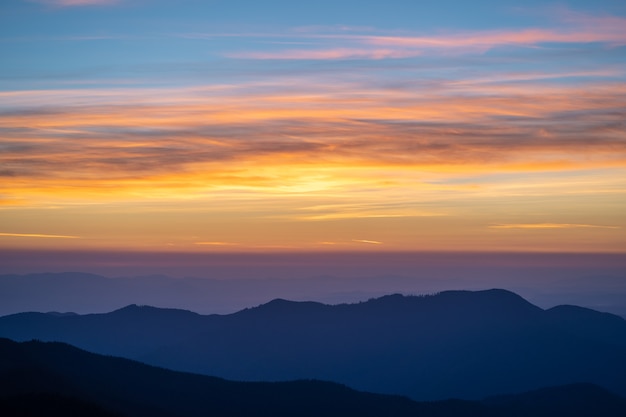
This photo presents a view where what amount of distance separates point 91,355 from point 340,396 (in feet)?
195

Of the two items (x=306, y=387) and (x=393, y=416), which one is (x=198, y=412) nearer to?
(x=306, y=387)

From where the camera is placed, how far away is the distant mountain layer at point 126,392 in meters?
114

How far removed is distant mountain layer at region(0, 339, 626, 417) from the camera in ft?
372

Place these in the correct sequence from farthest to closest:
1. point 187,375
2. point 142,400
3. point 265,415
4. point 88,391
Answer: point 187,375 → point 265,415 → point 142,400 → point 88,391

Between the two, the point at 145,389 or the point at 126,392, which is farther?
the point at 145,389

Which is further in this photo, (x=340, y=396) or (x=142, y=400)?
(x=340, y=396)

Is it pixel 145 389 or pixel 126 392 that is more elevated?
pixel 145 389

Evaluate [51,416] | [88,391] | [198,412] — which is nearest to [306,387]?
[198,412]

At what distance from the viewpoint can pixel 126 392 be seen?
533 feet

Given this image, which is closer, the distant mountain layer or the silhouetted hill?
the distant mountain layer

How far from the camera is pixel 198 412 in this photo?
164500 mm

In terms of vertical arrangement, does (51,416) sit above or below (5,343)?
below

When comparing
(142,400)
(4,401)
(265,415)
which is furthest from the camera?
(265,415)

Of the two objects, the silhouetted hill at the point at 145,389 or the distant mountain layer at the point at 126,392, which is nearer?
the distant mountain layer at the point at 126,392
